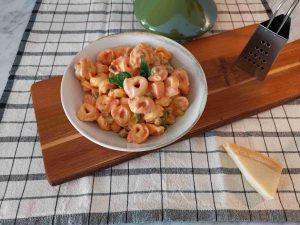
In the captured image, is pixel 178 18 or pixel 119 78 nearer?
pixel 119 78

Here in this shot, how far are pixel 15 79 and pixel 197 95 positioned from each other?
480 millimetres

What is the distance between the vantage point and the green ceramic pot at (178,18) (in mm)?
790

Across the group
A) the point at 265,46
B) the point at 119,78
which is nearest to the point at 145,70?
the point at 119,78

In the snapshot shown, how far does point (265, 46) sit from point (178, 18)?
249 mm

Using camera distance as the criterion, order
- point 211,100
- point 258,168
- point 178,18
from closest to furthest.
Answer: point 258,168
point 211,100
point 178,18

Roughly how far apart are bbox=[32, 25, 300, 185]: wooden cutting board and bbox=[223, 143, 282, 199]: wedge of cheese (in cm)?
9

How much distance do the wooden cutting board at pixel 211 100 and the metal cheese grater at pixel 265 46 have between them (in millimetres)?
25

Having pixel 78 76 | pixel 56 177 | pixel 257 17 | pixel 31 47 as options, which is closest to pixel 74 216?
pixel 56 177

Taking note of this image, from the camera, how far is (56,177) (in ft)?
1.82

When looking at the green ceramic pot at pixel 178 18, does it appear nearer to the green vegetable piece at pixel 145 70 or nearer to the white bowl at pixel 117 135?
the white bowl at pixel 117 135

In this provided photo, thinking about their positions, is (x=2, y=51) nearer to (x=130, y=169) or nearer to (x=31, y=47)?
(x=31, y=47)

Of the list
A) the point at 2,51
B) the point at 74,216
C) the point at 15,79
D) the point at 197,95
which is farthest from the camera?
the point at 2,51

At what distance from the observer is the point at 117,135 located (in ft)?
1.93

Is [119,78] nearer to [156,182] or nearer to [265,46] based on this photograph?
[156,182]
